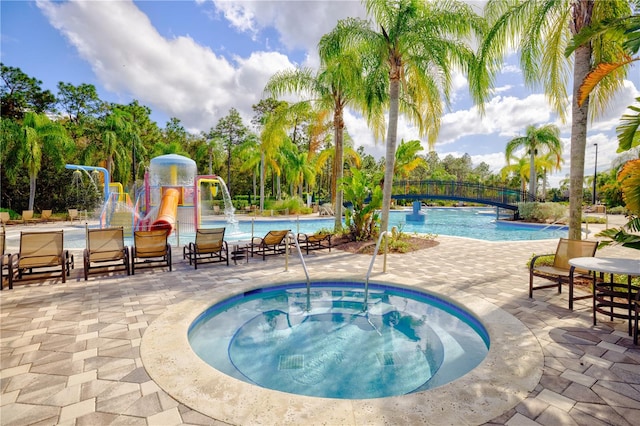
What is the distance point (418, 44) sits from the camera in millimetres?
9781

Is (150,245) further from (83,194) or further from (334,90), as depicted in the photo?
(83,194)

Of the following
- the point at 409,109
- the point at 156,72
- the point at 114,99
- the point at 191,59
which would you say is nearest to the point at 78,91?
the point at 114,99

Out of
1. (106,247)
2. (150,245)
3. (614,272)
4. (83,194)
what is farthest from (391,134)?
(83,194)

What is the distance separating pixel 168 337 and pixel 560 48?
10.6 meters

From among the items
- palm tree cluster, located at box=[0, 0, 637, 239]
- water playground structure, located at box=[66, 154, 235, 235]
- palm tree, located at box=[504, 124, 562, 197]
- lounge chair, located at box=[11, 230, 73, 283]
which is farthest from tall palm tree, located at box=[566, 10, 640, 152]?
palm tree, located at box=[504, 124, 562, 197]

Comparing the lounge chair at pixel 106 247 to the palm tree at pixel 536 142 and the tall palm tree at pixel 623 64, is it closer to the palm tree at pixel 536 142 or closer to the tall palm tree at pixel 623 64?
the tall palm tree at pixel 623 64

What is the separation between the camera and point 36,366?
3346mm

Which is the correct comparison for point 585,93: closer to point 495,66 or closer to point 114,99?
point 495,66

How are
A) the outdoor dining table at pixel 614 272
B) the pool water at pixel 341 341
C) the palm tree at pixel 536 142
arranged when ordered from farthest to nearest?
the palm tree at pixel 536 142 → the outdoor dining table at pixel 614 272 → the pool water at pixel 341 341

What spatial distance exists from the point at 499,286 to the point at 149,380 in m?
6.23

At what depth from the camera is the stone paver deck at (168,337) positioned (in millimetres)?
2588

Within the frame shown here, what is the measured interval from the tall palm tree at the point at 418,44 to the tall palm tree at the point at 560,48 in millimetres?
938

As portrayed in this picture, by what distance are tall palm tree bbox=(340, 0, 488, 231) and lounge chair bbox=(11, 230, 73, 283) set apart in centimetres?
829

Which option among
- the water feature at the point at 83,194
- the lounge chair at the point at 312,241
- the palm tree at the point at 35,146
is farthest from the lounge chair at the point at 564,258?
the water feature at the point at 83,194
